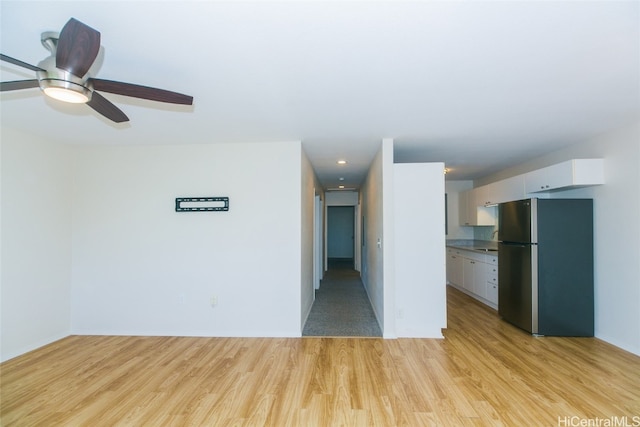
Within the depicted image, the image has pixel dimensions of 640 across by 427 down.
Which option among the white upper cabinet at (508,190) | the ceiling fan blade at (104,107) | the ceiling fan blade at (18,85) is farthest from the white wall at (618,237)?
the ceiling fan blade at (18,85)

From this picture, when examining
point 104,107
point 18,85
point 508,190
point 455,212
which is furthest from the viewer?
point 455,212

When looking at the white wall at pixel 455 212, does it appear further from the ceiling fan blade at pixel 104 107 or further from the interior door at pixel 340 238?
the ceiling fan blade at pixel 104 107

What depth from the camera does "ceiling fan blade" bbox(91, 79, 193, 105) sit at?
157cm

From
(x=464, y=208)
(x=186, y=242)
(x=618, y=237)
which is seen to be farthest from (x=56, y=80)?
(x=464, y=208)

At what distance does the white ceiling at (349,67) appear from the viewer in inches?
54.2

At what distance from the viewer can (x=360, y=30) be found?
1.50 metres

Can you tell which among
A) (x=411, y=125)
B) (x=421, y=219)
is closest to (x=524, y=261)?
(x=421, y=219)

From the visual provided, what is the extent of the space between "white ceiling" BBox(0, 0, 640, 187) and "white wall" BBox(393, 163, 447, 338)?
1.87 feet

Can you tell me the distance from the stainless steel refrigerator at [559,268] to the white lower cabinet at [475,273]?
2.83 feet

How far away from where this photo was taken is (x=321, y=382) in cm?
245

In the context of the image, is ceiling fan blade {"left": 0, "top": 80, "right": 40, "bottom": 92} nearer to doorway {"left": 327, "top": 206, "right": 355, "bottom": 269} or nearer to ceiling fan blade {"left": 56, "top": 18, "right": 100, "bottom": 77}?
ceiling fan blade {"left": 56, "top": 18, "right": 100, "bottom": 77}

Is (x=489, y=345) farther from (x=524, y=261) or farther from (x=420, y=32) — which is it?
(x=420, y=32)

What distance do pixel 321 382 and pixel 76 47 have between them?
269cm

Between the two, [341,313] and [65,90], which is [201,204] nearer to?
[65,90]
